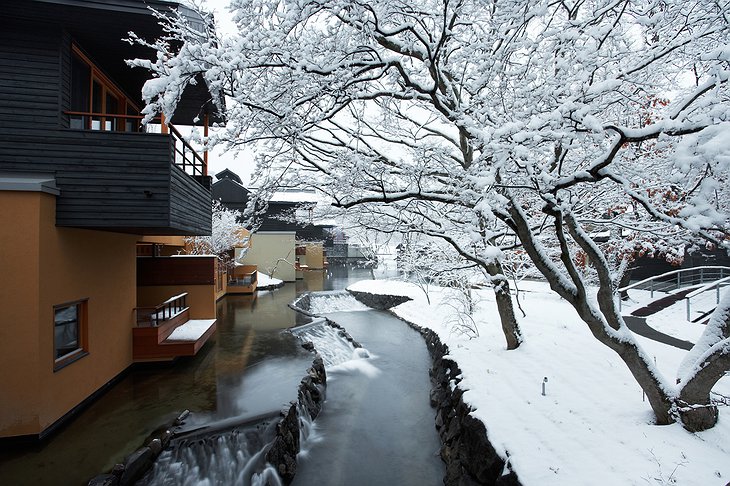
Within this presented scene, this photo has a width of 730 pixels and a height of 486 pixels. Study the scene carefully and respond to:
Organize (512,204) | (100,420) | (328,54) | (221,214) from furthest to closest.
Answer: (221,214) → (100,420) → (512,204) → (328,54)

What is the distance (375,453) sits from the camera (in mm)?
6660

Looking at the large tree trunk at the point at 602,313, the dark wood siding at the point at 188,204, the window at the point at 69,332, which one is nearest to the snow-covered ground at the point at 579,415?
the large tree trunk at the point at 602,313

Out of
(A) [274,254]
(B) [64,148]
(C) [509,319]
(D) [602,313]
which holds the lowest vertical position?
→ (C) [509,319]

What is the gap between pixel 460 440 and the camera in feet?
19.0

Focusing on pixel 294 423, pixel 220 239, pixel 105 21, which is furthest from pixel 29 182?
pixel 220 239

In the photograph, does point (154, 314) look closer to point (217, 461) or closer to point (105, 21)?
point (217, 461)

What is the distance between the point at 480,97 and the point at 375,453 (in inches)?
233

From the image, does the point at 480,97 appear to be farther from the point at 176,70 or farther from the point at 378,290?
the point at 378,290

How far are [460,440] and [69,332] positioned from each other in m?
6.21

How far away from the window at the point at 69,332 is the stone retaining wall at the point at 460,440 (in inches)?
228

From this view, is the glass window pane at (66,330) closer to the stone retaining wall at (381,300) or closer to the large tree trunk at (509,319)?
the large tree trunk at (509,319)

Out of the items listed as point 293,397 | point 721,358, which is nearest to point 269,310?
point 293,397

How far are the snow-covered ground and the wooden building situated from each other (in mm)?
5720

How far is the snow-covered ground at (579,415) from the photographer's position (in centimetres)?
355
